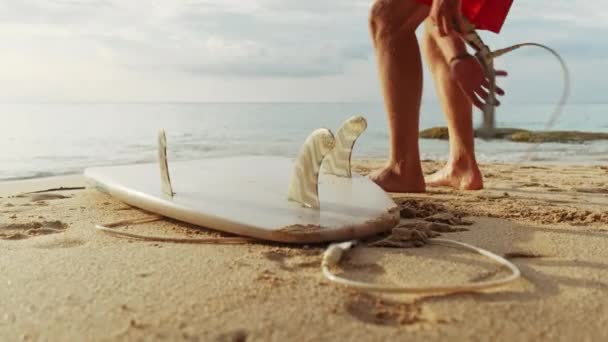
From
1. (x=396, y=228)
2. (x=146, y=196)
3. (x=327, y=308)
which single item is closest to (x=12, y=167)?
(x=146, y=196)

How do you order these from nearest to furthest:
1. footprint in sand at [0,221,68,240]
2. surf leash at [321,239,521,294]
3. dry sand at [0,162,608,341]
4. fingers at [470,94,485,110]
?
dry sand at [0,162,608,341]
surf leash at [321,239,521,294]
footprint in sand at [0,221,68,240]
fingers at [470,94,485,110]

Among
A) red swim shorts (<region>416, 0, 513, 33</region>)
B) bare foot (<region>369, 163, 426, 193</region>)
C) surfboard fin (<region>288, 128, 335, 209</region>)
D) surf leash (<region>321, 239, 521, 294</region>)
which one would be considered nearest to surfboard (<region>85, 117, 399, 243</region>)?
surfboard fin (<region>288, 128, 335, 209</region>)

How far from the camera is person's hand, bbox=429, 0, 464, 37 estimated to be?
2.27 m

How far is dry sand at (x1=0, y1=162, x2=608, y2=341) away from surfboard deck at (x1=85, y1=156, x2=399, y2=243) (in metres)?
0.06

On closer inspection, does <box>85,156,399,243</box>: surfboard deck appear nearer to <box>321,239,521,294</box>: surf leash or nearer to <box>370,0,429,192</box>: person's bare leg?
<box>321,239,521,294</box>: surf leash

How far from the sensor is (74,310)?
3.71ft

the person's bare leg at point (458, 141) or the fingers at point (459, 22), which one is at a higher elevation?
the fingers at point (459, 22)

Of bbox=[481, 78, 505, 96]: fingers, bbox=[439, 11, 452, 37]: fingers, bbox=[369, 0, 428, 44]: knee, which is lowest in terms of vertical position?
bbox=[481, 78, 505, 96]: fingers

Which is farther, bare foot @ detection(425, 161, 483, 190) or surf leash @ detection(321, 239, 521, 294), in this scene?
bare foot @ detection(425, 161, 483, 190)

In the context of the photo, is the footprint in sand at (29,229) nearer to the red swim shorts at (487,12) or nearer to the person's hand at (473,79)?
the person's hand at (473,79)

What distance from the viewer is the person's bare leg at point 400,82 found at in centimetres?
261

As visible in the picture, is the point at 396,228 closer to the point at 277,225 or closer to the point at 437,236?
the point at 437,236

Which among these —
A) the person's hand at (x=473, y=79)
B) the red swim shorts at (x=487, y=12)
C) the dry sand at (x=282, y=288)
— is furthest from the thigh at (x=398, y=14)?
the dry sand at (x=282, y=288)

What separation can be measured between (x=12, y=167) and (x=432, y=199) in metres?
3.16
